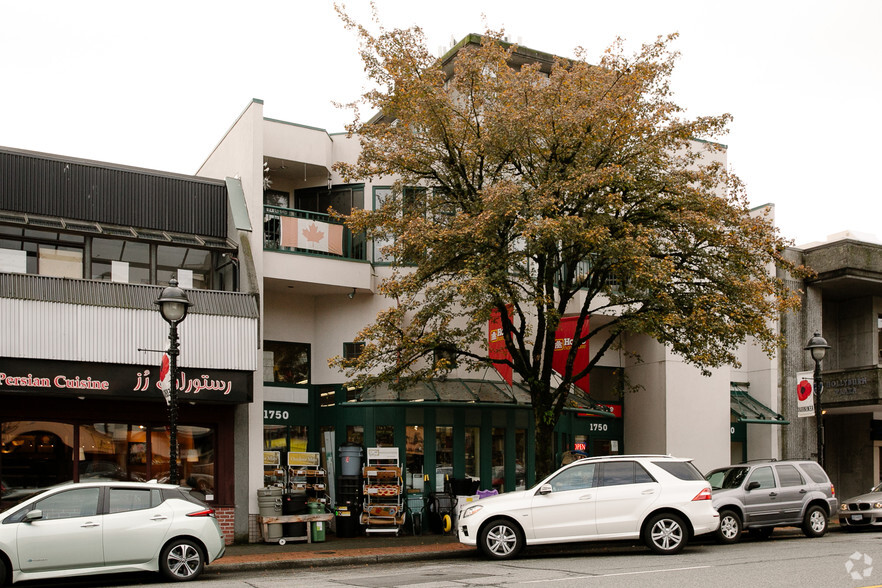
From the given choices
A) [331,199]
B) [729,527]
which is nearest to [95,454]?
[331,199]

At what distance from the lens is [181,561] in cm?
1332

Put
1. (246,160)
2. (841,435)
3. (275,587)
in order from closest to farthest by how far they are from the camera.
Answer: (275,587) < (246,160) < (841,435)

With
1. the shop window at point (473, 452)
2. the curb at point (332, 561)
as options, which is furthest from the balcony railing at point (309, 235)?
the curb at point (332, 561)

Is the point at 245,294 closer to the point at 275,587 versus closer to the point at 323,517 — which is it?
the point at 323,517

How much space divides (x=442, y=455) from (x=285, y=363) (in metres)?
4.49

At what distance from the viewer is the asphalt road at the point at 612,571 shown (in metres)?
11.4

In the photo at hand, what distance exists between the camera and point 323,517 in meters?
19.0

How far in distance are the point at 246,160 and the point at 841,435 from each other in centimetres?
2064

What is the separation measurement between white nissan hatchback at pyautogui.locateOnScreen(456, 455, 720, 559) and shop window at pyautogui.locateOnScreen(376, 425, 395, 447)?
259 inches

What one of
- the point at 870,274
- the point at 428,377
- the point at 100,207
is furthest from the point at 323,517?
the point at 870,274

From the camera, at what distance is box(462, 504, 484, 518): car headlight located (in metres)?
15.1

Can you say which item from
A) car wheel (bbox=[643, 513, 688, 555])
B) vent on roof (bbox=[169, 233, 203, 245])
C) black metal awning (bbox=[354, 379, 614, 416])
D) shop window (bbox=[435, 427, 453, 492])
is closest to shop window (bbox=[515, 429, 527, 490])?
black metal awning (bbox=[354, 379, 614, 416])

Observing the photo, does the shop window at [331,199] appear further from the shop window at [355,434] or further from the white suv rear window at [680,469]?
the white suv rear window at [680,469]

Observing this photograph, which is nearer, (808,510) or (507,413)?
(808,510)
